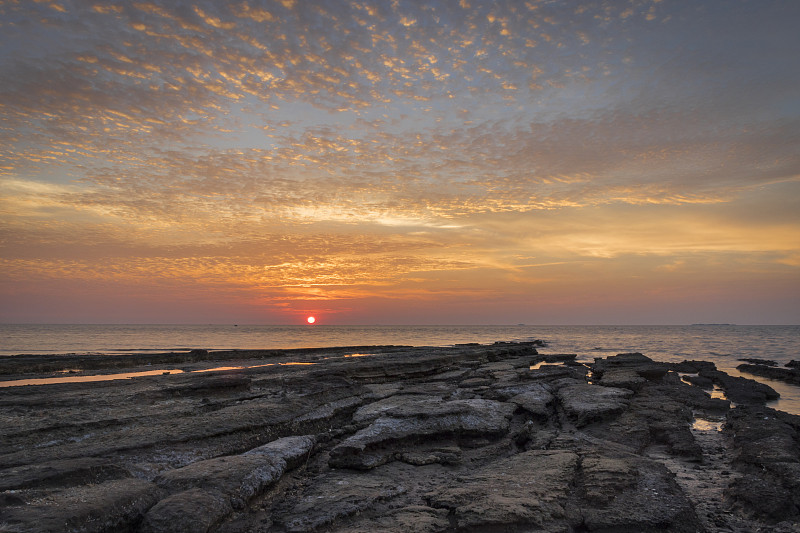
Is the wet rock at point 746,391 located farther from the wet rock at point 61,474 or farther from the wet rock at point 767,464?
the wet rock at point 61,474

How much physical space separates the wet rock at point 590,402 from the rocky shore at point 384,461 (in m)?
0.07

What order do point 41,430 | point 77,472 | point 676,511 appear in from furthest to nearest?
point 41,430, point 77,472, point 676,511

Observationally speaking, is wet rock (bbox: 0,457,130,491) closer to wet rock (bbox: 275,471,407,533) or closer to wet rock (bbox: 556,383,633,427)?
wet rock (bbox: 275,471,407,533)

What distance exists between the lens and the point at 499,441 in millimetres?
8523

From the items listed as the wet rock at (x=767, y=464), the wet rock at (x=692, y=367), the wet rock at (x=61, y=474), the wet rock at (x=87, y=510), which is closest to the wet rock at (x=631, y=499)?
the wet rock at (x=767, y=464)

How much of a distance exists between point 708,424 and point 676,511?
806cm

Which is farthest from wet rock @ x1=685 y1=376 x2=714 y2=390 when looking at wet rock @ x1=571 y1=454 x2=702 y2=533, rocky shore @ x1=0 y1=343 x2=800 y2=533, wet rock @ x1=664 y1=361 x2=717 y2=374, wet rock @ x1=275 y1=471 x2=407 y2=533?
wet rock @ x1=275 y1=471 x2=407 y2=533

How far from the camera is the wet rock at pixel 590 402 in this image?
10.5 meters

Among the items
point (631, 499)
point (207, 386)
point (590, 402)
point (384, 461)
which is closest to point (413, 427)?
point (384, 461)

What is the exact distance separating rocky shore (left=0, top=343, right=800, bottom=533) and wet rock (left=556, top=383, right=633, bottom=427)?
7cm

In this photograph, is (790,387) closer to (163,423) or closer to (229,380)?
(229,380)

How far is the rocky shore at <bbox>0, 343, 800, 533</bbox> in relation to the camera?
5090mm

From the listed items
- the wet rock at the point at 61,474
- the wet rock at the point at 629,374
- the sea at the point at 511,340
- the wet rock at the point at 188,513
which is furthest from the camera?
the sea at the point at 511,340

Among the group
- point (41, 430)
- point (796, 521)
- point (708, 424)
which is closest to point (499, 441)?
point (796, 521)
